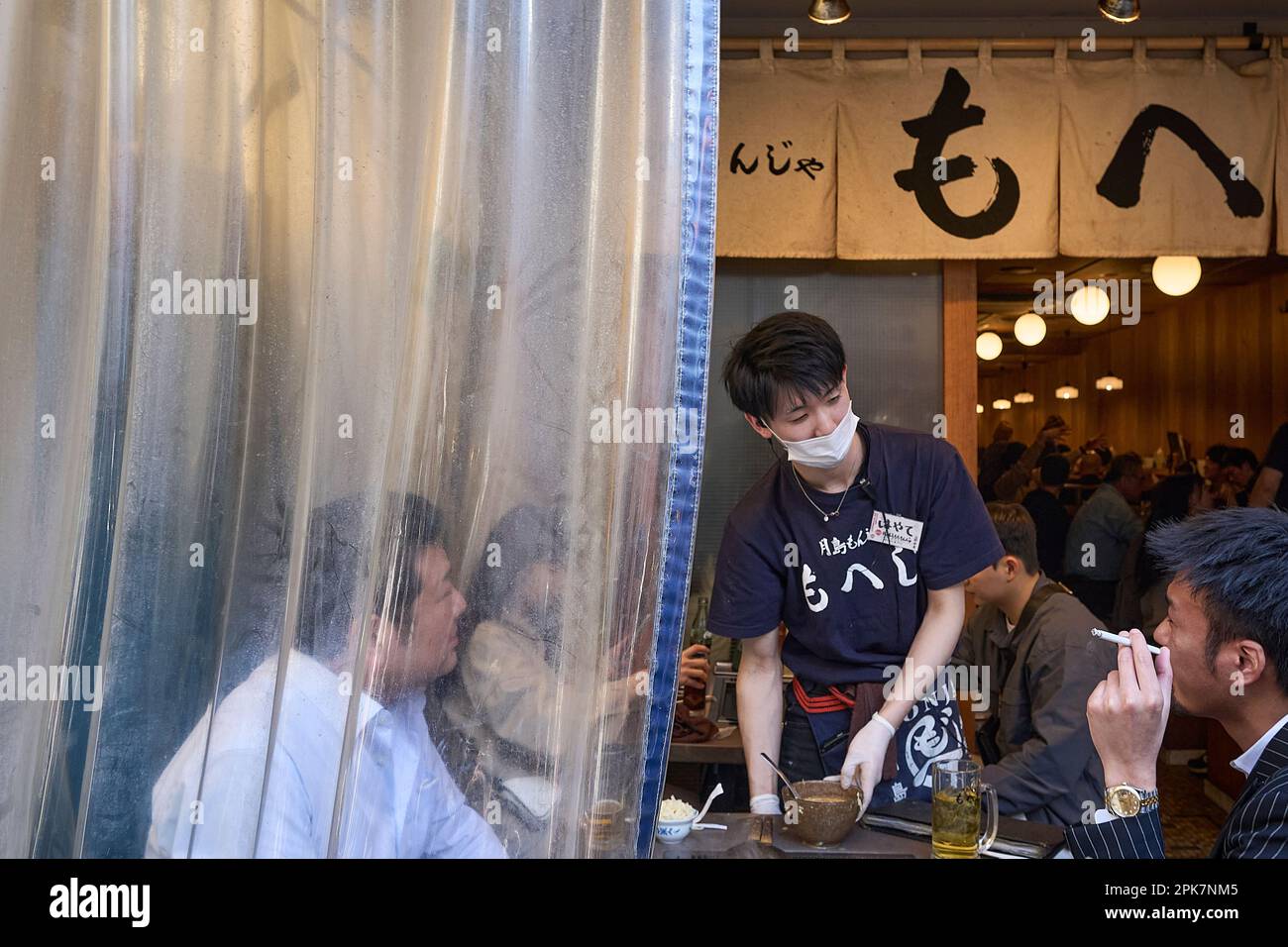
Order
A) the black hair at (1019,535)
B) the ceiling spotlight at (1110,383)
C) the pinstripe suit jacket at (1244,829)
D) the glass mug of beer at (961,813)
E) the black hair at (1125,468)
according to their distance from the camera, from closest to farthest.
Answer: the pinstripe suit jacket at (1244,829), the glass mug of beer at (961,813), the black hair at (1019,535), the black hair at (1125,468), the ceiling spotlight at (1110,383)

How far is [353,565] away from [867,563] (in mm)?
1499

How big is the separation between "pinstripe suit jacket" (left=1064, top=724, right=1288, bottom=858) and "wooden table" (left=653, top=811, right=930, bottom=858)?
1.36 ft

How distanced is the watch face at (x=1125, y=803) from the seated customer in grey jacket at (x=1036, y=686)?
121 centimetres

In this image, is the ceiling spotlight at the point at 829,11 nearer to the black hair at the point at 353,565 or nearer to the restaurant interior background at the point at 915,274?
the restaurant interior background at the point at 915,274

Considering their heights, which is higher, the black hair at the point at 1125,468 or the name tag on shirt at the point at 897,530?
the black hair at the point at 1125,468

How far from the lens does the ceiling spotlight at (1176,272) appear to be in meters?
5.70

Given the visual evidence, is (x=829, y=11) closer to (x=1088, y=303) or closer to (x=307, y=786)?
(x=1088, y=303)

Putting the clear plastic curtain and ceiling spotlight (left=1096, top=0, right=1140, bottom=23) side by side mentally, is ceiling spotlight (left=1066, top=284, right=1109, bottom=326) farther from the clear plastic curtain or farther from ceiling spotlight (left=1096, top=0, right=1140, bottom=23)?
the clear plastic curtain

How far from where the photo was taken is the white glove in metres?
2.48

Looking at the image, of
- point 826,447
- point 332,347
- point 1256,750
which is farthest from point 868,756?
point 332,347

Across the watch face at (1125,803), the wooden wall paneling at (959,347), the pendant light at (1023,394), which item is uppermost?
the pendant light at (1023,394)

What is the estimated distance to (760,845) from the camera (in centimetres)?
226

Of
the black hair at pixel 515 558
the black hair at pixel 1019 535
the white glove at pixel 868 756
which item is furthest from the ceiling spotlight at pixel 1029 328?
the black hair at pixel 515 558

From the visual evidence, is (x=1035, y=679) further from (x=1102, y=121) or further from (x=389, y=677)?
(x=1102, y=121)
